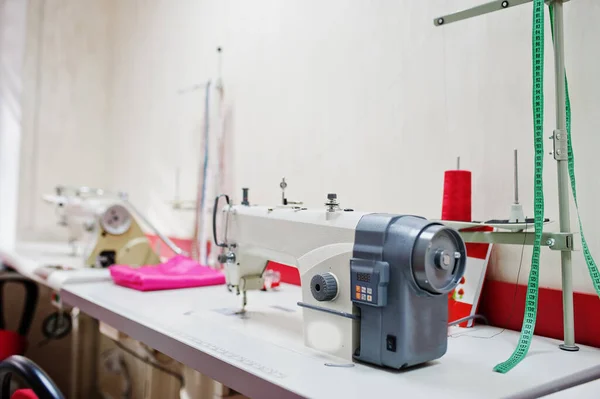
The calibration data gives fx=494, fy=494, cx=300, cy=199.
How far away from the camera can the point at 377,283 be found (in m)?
0.91

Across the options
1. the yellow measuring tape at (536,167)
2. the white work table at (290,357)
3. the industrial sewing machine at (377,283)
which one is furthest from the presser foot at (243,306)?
the yellow measuring tape at (536,167)

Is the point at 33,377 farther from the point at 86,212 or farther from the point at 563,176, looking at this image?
the point at 86,212

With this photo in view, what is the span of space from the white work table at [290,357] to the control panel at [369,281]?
0.42 ft

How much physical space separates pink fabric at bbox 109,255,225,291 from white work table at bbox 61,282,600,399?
0.17 meters

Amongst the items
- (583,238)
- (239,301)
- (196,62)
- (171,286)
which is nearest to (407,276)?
(583,238)

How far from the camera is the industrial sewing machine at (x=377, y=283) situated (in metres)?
0.89

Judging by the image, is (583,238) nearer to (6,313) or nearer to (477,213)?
(477,213)

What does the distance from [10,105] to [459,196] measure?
3.05m

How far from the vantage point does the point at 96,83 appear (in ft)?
11.6

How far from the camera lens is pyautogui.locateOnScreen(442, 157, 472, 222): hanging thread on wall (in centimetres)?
129

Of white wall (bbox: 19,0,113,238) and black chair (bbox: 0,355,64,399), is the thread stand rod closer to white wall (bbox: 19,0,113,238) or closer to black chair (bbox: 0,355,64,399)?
black chair (bbox: 0,355,64,399)

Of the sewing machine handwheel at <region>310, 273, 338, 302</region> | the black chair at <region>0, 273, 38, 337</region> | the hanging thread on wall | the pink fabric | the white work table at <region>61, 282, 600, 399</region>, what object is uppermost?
the hanging thread on wall

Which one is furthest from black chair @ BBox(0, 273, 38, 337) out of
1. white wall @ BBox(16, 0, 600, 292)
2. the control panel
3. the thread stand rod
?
the thread stand rod

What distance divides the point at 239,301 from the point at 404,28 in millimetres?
1012
